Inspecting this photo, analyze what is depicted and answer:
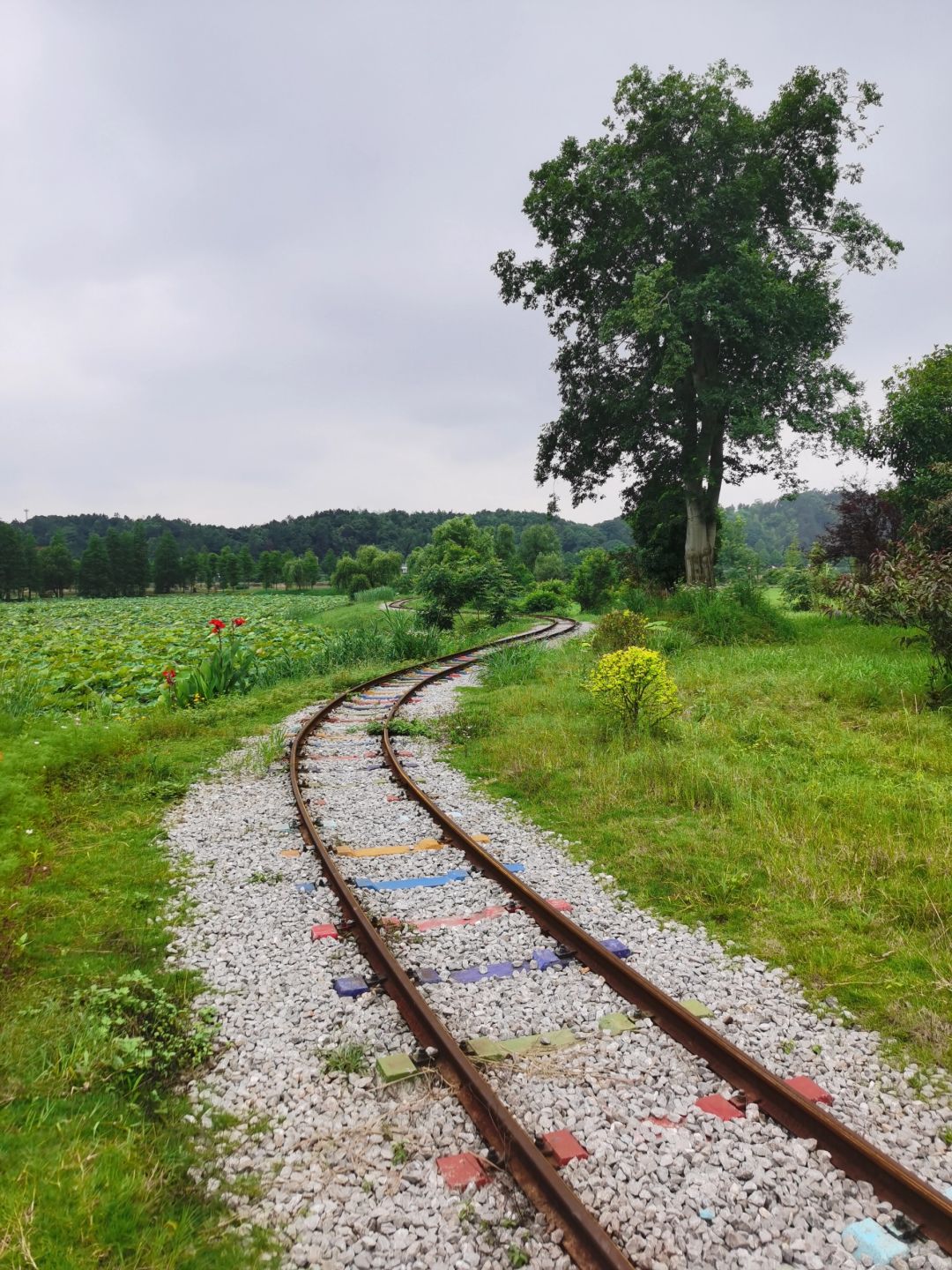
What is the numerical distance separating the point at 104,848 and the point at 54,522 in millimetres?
151011

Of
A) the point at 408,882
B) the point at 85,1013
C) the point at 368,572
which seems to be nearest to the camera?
the point at 85,1013

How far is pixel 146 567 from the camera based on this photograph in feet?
274

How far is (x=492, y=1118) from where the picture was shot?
2938 millimetres

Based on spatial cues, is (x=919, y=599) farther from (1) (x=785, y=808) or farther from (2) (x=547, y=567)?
(2) (x=547, y=567)

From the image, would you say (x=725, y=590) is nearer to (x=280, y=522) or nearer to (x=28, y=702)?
(x=28, y=702)

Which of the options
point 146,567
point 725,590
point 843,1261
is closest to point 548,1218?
point 843,1261

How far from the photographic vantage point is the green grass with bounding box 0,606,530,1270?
2.42 meters

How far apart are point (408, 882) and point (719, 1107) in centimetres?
289

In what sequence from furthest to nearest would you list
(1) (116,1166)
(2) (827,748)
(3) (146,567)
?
(3) (146,567) < (2) (827,748) < (1) (116,1166)

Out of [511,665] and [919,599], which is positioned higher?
[919,599]

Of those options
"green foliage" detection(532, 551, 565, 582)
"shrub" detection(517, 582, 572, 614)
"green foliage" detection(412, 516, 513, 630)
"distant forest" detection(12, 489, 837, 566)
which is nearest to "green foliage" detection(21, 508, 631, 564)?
"distant forest" detection(12, 489, 837, 566)

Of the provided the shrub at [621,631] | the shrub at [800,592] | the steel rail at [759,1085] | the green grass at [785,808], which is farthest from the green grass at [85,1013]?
the shrub at [800,592]

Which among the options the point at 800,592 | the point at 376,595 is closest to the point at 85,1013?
the point at 800,592

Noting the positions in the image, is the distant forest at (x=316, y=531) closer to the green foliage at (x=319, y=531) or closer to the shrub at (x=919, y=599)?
the green foliage at (x=319, y=531)
